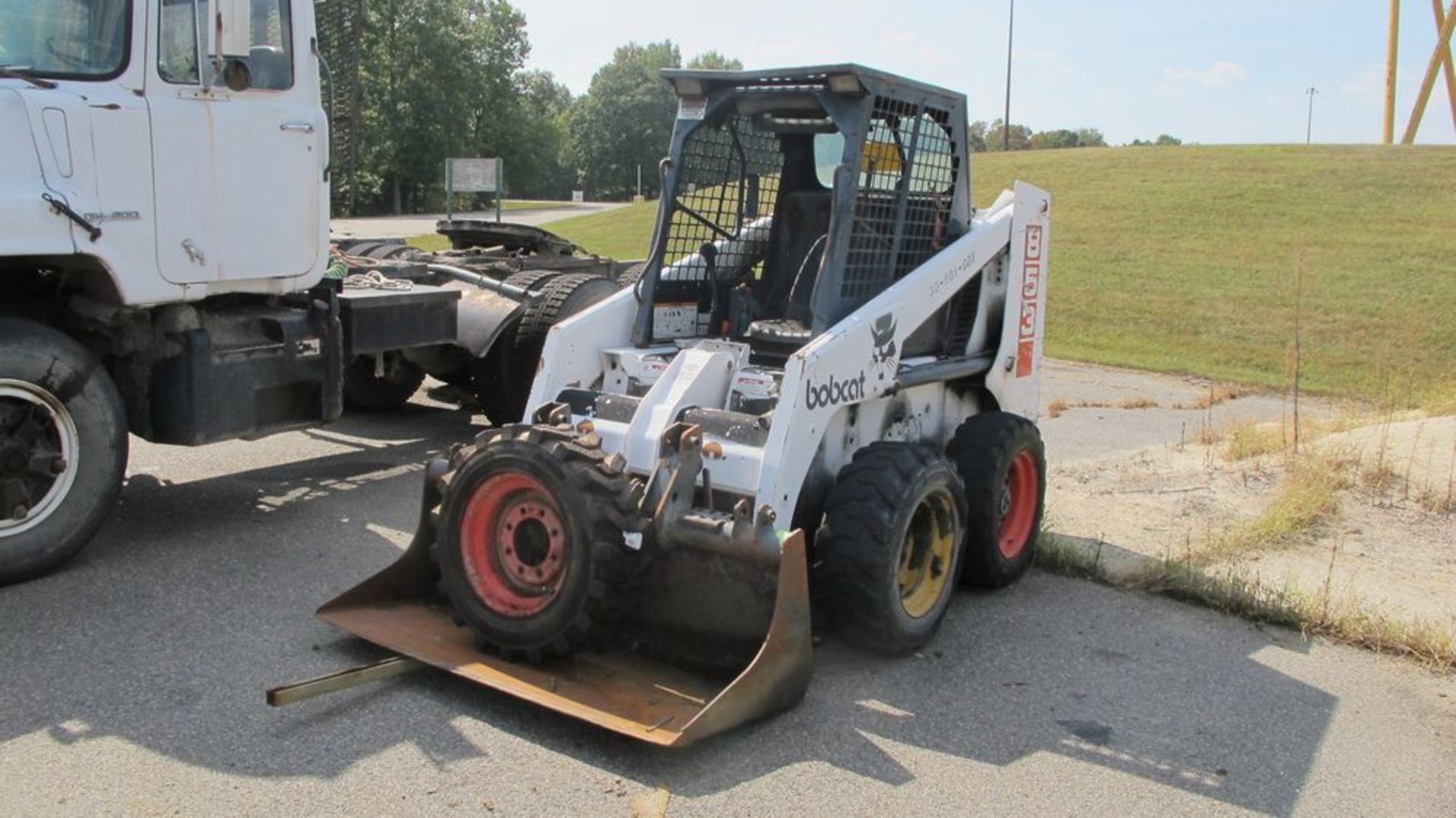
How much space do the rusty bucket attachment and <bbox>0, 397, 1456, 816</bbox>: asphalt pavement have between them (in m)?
0.11

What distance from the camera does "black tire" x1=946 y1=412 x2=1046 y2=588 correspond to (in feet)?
20.8

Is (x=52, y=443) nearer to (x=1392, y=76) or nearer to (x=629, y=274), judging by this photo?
(x=629, y=274)

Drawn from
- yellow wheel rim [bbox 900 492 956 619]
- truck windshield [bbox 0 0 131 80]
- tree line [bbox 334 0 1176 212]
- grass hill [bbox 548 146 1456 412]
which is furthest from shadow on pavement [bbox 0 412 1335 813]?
tree line [bbox 334 0 1176 212]

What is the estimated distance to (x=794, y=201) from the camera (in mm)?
6883

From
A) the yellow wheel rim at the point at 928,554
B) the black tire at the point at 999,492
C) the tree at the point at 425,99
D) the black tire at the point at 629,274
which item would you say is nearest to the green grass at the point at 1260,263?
the black tire at the point at 999,492

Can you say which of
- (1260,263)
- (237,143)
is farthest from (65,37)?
(1260,263)

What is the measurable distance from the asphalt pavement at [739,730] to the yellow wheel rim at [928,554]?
25 cm

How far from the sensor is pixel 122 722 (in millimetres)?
4543

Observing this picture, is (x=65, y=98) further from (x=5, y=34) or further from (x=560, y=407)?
(x=560, y=407)

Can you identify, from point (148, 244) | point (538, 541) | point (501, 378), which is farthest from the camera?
point (501, 378)

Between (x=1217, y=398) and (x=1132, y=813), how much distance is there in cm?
1138

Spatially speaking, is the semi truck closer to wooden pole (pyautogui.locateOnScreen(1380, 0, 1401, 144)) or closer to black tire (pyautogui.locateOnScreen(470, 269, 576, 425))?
black tire (pyautogui.locateOnScreen(470, 269, 576, 425))

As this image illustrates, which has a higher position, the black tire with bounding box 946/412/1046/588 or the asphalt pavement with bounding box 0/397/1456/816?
the black tire with bounding box 946/412/1046/588

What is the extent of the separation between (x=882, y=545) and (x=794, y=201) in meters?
2.39
